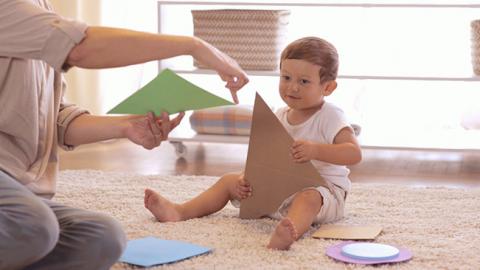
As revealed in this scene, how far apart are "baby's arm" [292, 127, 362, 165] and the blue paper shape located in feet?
0.94

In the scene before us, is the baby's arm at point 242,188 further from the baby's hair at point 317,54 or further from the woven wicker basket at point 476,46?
the woven wicker basket at point 476,46

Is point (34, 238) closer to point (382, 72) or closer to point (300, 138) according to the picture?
point (300, 138)

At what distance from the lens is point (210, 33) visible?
2941 mm

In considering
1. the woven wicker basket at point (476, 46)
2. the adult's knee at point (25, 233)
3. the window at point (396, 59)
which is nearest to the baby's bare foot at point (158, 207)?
the adult's knee at point (25, 233)

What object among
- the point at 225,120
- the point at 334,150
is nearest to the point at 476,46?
the point at 225,120

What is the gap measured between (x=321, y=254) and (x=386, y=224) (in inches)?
12.2

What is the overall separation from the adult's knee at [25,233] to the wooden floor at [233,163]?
1368 mm

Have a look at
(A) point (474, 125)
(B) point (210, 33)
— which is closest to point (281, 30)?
(B) point (210, 33)

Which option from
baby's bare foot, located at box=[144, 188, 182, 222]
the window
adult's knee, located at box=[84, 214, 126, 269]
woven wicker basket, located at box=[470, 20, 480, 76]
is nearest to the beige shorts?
baby's bare foot, located at box=[144, 188, 182, 222]

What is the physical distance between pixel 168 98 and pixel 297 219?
39 cm

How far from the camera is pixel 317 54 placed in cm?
186

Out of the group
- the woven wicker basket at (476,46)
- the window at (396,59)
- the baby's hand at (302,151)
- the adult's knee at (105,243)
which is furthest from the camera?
the window at (396,59)

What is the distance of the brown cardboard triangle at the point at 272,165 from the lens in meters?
1.76

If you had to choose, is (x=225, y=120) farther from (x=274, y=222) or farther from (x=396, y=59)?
(x=274, y=222)
